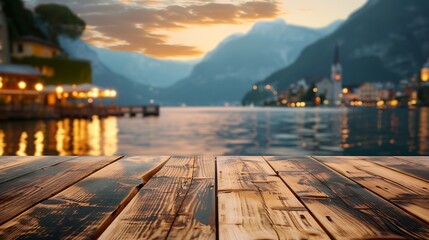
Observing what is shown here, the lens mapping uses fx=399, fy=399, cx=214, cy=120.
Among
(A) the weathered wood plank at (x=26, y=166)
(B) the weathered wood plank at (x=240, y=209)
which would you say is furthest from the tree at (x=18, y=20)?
(B) the weathered wood plank at (x=240, y=209)

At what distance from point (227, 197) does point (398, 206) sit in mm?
943

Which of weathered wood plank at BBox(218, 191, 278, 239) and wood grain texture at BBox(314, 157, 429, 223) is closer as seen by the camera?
weathered wood plank at BBox(218, 191, 278, 239)

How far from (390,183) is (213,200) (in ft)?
4.46

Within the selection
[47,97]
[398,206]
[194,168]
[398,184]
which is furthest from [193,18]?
[47,97]

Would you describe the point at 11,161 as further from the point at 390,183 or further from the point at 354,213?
the point at 390,183

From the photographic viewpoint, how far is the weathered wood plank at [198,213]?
1710 mm

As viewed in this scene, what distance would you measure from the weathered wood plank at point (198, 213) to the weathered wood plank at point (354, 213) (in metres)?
0.52

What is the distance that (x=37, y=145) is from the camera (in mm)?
18328

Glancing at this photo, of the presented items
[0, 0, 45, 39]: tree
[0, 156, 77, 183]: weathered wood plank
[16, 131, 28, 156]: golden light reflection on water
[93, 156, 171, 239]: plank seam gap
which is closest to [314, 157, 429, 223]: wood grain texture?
[93, 156, 171, 239]: plank seam gap

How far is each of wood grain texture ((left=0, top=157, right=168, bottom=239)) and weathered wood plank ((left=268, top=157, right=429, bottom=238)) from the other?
1.05 meters

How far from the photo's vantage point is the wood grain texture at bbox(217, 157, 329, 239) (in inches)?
67.7

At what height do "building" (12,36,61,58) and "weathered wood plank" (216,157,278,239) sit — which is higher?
"building" (12,36,61,58)

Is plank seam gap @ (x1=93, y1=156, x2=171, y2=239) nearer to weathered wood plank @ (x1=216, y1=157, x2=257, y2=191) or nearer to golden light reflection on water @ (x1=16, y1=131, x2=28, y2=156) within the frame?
weathered wood plank @ (x1=216, y1=157, x2=257, y2=191)

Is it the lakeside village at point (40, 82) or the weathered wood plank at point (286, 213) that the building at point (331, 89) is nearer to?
Result: the lakeside village at point (40, 82)
